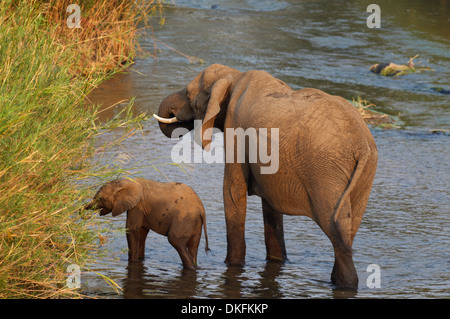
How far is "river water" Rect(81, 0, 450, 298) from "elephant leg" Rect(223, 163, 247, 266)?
5.6 inches

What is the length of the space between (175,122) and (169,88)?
518cm

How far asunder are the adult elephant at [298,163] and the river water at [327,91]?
35 centimetres

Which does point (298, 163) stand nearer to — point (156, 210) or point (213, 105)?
point (213, 105)

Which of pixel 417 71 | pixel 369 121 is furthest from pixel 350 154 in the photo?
pixel 417 71

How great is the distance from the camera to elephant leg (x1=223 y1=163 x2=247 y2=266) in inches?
273

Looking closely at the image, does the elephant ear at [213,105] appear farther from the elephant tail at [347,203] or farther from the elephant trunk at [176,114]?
the elephant tail at [347,203]

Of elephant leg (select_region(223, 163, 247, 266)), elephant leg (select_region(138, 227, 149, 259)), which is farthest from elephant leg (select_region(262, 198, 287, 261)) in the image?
elephant leg (select_region(138, 227, 149, 259))

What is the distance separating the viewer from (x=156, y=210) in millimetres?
7004


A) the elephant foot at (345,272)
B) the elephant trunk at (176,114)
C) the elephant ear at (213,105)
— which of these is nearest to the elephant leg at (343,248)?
the elephant foot at (345,272)

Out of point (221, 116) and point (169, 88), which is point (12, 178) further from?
point (169, 88)

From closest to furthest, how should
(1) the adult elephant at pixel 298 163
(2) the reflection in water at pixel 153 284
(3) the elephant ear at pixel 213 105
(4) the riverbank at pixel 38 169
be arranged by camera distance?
1. (4) the riverbank at pixel 38 169
2. (2) the reflection in water at pixel 153 284
3. (1) the adult elephant at pixel 298 163
4. (3) the elephant ear at pixel 213 105

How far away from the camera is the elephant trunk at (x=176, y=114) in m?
7.68

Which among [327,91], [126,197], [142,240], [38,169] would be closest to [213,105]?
[126,197]

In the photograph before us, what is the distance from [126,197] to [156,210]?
275mm
